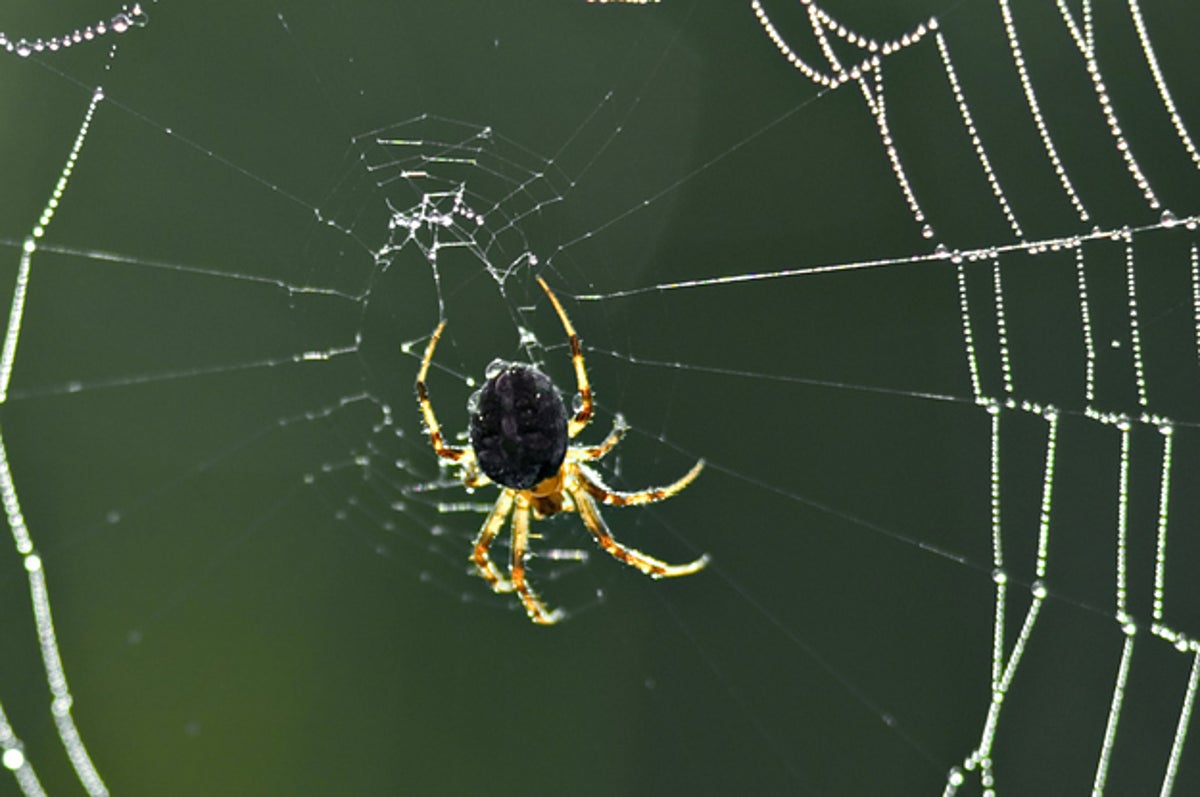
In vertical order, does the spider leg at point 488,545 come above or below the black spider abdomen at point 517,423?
below

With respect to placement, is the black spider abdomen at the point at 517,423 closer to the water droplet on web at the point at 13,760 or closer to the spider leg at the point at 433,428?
the spider leg at the point at 433,428

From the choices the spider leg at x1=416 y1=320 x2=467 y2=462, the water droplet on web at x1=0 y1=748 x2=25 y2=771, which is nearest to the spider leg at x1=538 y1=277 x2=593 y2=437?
the spider leg at x1=416 y1=320 x2=467 y2=462

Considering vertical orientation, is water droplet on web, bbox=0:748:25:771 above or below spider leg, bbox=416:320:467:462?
→ below

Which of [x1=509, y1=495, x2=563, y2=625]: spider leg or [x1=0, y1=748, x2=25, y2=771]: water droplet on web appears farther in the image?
[x1=509, y1=495, x2=563, y2=625]: spider leg

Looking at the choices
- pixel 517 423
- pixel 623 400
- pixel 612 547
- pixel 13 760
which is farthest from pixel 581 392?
pixel 13 760

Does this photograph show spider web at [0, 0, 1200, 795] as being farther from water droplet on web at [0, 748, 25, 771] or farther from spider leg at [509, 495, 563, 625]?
water droplet on web at [0, 748, 25, 771]

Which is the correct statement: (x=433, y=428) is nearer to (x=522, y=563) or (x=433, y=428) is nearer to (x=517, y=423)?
(x=517, y=423)

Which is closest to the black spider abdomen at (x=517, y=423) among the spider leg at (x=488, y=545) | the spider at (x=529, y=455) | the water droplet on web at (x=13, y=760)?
the spider at (x=529, y=455)
